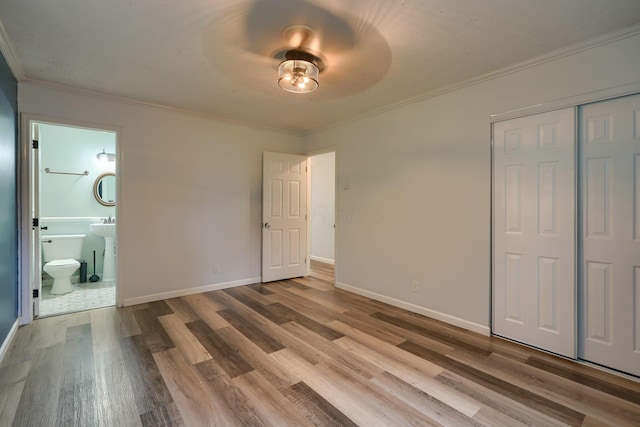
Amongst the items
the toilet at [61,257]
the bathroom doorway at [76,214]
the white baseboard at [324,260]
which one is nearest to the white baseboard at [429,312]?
the white baseboard at [324,260]

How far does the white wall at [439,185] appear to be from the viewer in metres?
2.36

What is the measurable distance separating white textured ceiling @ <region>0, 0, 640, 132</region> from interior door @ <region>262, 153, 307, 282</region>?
1.56 m

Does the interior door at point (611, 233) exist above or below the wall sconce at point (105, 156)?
below

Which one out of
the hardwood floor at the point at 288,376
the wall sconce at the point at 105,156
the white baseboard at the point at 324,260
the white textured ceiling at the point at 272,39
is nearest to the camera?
the hardwood floor at the point at 288,376

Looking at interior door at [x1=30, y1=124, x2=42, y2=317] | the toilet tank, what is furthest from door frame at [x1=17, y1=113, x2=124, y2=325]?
the toilet tank

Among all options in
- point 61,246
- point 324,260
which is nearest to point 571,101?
point 324,260

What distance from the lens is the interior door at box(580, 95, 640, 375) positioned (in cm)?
205

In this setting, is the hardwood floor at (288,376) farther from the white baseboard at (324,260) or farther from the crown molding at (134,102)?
the white baseboard at (324,260)

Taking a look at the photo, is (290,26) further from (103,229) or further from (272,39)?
(103,229)

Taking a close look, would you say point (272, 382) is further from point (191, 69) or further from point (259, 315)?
point (191, 69)

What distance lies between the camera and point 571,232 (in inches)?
90.2

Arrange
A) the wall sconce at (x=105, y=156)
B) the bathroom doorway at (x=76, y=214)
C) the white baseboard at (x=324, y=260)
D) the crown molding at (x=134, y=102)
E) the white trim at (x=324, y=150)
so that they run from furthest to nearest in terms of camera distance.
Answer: the white baseboard at (x=324, y=260), the wall sconce at (x=105, y=156), the white trim at (x=324, y=150), the bathroom doorway at (x=76, y=214), the crown molding at (x=134, y=102)

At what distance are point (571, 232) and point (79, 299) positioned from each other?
17.6 ft

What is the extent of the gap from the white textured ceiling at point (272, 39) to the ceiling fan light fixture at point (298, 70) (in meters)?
0.11
